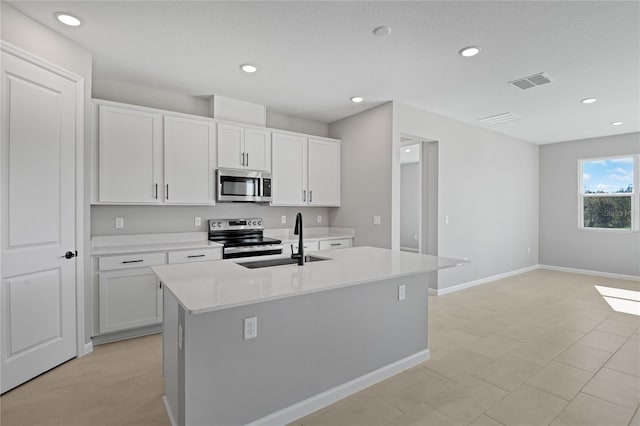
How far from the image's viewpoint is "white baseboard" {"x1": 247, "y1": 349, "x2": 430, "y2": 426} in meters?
1.89

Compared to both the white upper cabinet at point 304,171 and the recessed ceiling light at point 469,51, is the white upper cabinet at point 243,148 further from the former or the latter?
the recessed ceiling light at point 469,51

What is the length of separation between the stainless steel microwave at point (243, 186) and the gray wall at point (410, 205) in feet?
18.1

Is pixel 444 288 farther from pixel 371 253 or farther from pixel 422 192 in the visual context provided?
pixel 371 253

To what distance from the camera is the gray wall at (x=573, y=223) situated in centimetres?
593

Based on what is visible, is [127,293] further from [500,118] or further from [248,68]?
[500,118]

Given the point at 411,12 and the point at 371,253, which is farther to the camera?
the point at 371,253

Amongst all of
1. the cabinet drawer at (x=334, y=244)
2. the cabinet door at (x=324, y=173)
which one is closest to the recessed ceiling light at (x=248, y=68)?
the cabinet door at (x=324, y=173)

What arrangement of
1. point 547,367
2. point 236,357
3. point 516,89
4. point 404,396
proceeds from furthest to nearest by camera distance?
Answer: point 516,89, point 547,367, point 404,396, point 236,357

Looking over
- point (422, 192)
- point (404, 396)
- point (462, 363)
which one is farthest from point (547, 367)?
point (422, 192)

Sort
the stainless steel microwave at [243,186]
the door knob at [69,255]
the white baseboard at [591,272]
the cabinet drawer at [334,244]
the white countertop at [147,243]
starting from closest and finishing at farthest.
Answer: the door knob at [69,255]
the white countertop at [147,243]
the stainless steel microwave at [243,186]
the cabinet drawer at [334,244]
the white baseboard at [591,272]

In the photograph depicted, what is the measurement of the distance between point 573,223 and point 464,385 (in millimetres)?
5959

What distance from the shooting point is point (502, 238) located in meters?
6.02

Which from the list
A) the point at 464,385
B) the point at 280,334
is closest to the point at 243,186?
the point at 280,334

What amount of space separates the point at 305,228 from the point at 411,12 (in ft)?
11.1
